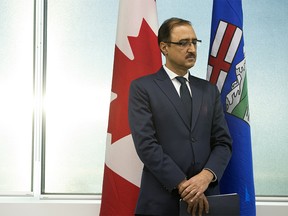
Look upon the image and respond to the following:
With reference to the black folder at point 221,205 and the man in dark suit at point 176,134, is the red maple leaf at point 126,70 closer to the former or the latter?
the man in dark suit at point 176,134

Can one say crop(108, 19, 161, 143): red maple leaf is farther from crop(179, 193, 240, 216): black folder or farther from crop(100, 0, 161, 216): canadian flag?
crop(179, 193, 240, 216): black folder

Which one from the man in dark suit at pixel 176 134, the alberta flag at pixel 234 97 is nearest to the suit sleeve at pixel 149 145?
the man in dark suit at pixel 176 134

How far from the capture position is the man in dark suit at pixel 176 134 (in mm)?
1685

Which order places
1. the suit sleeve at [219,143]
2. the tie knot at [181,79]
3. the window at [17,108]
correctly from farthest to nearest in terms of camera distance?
the window at [17,108]
the tie knot at [181,79]
the suit sleeve at [219,143]

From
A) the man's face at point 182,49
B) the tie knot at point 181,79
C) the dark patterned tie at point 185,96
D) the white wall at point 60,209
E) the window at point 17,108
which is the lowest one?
the white wall at point 60,209

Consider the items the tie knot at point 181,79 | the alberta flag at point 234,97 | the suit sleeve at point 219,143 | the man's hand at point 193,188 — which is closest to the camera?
the man's hand at point 193,188

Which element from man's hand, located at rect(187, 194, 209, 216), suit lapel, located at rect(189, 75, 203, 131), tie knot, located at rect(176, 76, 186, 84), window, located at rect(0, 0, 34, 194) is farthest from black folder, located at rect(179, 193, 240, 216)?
window, located at rect(0, 0, 34, 194)

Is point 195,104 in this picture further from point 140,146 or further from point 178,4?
point 178,4

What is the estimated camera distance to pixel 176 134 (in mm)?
1778

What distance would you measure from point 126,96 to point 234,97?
543 mm

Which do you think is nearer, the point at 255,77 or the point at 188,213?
the point at 188,213

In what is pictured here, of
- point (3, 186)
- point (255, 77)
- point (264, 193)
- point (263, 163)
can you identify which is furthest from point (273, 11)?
point (3, 186)

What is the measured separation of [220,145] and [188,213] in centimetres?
33

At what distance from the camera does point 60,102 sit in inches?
125
